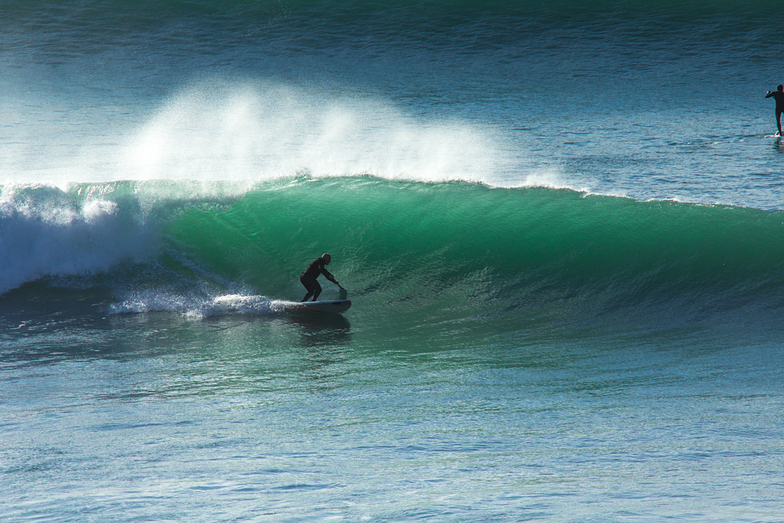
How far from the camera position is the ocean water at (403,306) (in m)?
3.78

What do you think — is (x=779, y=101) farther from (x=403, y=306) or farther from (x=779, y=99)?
(x=403, y=306)

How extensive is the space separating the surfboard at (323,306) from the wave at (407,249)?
39cm

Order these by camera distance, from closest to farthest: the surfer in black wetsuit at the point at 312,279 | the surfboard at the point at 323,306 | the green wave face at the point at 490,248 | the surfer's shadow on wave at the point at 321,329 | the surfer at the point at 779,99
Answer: the surfer's shadow on wave at the point at 321,329
the surfboard at the point at 323,306
the green wave face at the point at 490,248
the surfer in black wetsuit at the point at 312,279
the surfer at the point at 779,99

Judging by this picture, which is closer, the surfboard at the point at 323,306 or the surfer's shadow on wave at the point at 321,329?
the surfer's shadow on wave at the point at 321,329

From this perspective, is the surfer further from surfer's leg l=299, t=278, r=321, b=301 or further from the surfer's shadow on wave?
the surfer's shadow on wave

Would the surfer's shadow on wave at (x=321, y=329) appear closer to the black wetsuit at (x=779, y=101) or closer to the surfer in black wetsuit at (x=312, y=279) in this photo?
the surfer in black wetsuit at (x=312, y=279)

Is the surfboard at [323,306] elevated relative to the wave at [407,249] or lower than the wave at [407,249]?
lower

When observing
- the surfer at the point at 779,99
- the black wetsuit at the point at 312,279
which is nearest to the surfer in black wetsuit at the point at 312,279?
the black wetsuit at the point at 312,279

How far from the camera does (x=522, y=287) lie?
8383mm

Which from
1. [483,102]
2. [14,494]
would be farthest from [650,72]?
[14,494]

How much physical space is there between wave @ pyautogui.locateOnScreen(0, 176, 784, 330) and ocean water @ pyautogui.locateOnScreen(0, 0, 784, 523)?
0.14ft

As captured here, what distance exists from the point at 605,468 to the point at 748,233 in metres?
6.16

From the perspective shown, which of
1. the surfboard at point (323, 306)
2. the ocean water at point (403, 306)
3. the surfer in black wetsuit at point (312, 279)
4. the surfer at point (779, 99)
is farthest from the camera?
the surfer at point (779, 99)

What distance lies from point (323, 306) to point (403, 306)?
3.30 ft
